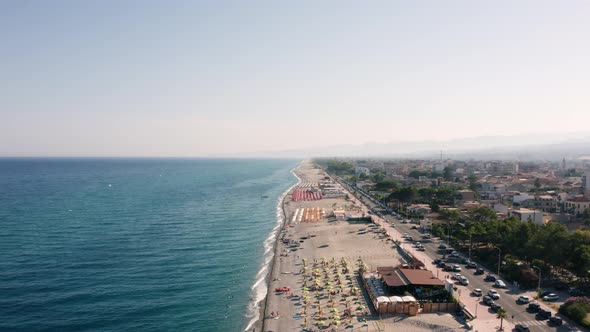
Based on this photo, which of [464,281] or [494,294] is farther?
[464,281]

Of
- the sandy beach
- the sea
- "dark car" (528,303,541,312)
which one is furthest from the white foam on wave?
"dark car" (528,303,541,312)

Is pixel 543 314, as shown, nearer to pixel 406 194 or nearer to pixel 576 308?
pixel 576 308

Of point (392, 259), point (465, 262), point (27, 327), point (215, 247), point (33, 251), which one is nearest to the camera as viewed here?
point (27, 327)

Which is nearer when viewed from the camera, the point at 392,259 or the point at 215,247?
the point at 392,259

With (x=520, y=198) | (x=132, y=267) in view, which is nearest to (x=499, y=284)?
(x=132, y=267)

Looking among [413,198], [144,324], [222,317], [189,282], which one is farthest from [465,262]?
[413,198]

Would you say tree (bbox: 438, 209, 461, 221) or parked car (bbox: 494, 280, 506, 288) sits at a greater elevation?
tree (bbox: 438, 209, 461, 221)

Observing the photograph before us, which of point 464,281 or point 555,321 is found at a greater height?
point 555,321

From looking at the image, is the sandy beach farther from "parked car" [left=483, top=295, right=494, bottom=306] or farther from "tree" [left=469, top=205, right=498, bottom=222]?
"tree" [left=469, top=205, right=498, bottom=222]

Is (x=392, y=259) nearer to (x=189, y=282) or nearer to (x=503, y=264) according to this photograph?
(x=503, y=264)

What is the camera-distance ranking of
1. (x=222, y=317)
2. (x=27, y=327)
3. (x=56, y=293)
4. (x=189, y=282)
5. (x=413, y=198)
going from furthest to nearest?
(x=413, y=198)
(x=189, y=282)
(x=56, y=293)
(x=222, y=317)
(x=27, y=327)

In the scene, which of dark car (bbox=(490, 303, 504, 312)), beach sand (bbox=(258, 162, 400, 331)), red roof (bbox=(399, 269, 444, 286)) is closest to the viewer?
dark car (bbox=(490, 303, 504, 312))
